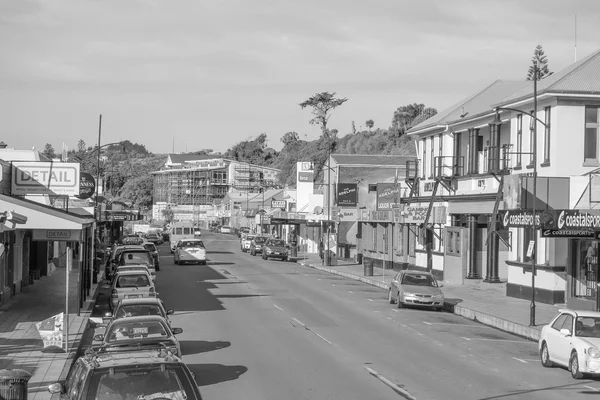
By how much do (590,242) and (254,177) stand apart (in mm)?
169825

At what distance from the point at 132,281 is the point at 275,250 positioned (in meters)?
38.3

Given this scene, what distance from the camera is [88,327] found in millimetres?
25922

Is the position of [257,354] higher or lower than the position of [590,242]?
lower

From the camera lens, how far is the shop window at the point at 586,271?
31.0 m

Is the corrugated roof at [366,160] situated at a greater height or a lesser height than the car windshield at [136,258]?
greater

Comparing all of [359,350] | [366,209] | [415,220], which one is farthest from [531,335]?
[366,209]

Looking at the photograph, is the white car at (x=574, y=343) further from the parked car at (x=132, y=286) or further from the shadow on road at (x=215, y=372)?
the parked car at (x=132, y=286)

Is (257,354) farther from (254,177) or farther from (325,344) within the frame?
(254,177)

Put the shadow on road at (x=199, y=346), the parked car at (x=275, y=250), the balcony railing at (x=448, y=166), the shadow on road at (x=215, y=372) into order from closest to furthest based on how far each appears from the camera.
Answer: the shadow on road at (x=215, y=372), the shadow on road at (x=199, y=346), the balcony railing at (x=448, y=166), the parked car at (x=275, y=250)

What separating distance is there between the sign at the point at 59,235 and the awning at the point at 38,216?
147 cm

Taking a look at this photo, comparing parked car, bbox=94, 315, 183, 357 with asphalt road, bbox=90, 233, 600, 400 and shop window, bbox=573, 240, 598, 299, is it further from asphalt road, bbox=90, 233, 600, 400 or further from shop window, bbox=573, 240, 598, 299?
shop window, bbox=573, 240, 598, 299

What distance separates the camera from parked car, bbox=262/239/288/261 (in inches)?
2606

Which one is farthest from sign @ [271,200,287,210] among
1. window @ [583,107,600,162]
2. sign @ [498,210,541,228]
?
sign @ [498,210,541,228]

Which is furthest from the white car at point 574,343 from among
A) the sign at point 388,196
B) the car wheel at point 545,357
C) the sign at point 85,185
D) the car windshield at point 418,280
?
the sign at point 388,196
